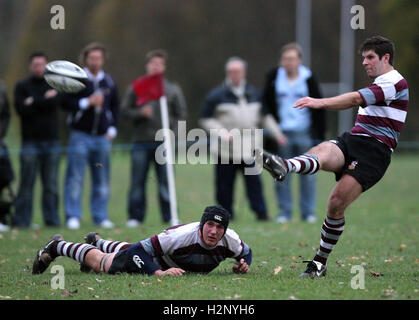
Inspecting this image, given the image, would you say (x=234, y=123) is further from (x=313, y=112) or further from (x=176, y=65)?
(x=176, y=65)

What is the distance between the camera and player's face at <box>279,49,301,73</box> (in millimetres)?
11727

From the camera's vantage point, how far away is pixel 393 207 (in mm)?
14859

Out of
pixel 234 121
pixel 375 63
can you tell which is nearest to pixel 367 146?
pixel 375 63

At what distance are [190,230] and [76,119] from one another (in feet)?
16.9

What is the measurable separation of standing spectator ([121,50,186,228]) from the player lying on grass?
4270mm

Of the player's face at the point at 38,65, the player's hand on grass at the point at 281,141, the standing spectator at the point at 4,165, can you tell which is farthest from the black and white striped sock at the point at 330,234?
the player's face at the point at 38,65

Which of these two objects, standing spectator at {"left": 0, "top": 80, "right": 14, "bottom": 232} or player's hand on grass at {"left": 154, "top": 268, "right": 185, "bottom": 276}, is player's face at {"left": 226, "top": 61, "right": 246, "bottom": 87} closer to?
standing spectator at {"left": 0, "top": 80, "right": 14, "bottom": 232}

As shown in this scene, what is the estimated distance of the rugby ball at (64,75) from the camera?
296 inches

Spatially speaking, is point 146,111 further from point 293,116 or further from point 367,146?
point 367,146

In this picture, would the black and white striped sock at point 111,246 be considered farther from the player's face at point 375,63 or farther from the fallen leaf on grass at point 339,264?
the player's face at point 375,63

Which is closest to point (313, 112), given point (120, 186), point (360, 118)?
point (360, 118)

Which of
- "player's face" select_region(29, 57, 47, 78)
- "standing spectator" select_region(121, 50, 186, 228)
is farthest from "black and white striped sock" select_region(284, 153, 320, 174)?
"player's face" select_region(29, 57, 47, 78)

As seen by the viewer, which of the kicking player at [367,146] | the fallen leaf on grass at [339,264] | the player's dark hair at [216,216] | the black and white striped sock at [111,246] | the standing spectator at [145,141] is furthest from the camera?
the standing spectator at [145,141]

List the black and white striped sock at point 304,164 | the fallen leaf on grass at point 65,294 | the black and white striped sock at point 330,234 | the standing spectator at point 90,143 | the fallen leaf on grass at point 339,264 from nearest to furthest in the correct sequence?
the fallen leaf on grass at point 65,294
the black and white striped sock at point 304,164
the black and white striped sock at point 330,234
the fallen leaf on grass at point 339,264
the standing spectator at point 90,143
